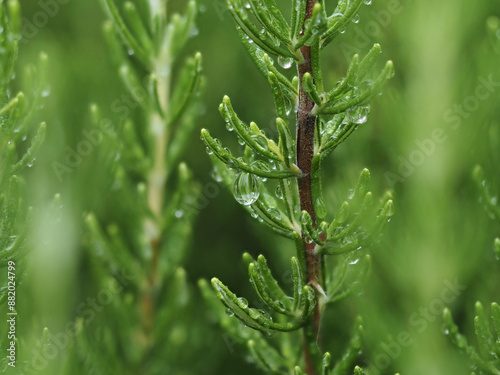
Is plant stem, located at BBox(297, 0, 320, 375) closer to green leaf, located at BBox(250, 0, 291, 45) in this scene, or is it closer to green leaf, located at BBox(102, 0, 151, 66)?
green leaf, located at BBox(250, 0, 291, 45)

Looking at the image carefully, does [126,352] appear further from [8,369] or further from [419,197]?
[419,197]

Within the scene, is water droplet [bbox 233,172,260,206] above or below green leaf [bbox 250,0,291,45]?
below

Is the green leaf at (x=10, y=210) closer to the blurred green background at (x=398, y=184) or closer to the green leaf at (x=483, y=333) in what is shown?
the blurred green background at (x=398, y=184)

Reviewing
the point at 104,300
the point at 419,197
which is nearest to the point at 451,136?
the point at 419,197

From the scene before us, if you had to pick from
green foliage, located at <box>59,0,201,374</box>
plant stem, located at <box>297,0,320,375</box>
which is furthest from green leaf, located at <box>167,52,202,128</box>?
plant stem, located at <box>297,0,320,375</box>

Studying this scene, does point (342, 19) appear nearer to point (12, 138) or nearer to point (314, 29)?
point (314, 29)

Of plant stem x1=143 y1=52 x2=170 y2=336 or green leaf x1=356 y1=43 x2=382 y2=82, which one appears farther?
plant stem x1=143 y1=52 x2=170 y2=336

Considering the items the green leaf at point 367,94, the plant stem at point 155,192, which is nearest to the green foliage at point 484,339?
the green leaf at point 367,94
